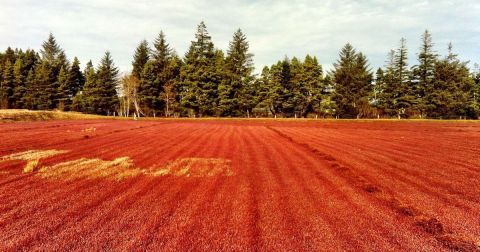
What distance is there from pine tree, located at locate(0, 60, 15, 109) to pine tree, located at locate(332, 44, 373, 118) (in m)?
79.0

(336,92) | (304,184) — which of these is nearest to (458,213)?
(304,184)

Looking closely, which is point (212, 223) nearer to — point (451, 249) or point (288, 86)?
point (451, 249)

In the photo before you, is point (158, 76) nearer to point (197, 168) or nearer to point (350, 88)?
point (350, 88)

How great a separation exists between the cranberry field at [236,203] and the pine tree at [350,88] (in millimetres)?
54815

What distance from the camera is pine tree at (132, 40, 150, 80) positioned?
75500mm

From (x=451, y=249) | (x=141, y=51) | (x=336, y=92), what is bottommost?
(x=451, y=249)

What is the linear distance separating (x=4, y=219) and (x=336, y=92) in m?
64.9

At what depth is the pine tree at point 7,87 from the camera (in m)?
81.3

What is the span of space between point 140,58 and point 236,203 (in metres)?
76.0

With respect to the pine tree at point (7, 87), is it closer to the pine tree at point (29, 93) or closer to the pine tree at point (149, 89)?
the pine tree at point (29, 93)

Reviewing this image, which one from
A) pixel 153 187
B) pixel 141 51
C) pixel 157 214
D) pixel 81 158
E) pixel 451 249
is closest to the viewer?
pixel 451 249

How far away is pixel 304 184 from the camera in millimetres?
8352

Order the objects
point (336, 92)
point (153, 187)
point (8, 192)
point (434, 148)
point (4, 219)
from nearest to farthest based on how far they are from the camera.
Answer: point (4, 219) → point (8, 192) → point (153, 187) → point (434, 148) → point (336, 92)

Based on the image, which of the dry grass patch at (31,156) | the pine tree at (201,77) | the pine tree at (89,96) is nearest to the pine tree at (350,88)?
the pine tree at (201,77)
